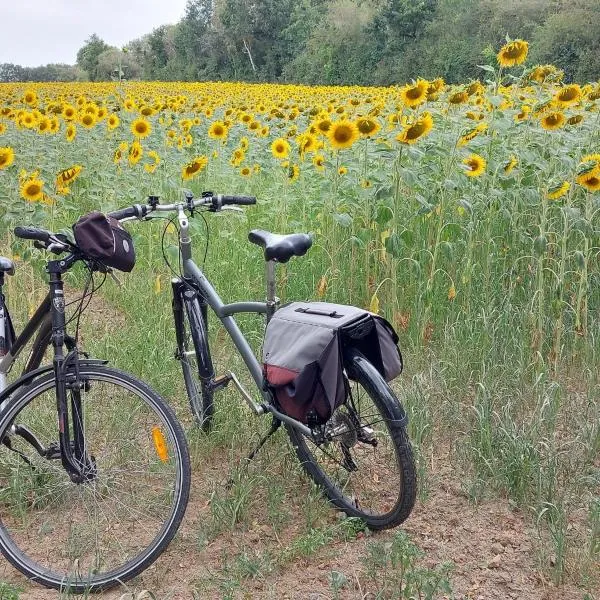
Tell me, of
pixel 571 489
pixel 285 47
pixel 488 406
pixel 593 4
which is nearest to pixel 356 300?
pixel 488 406

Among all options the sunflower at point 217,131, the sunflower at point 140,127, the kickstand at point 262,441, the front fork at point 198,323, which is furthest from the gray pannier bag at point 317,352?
the sunflower at point 217,131

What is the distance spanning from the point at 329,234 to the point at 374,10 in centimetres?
3145

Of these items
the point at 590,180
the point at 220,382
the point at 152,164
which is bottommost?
the point at 220,382

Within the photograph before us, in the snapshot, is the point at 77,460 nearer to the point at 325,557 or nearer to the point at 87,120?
the point at 325,557

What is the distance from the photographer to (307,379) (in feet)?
8.39

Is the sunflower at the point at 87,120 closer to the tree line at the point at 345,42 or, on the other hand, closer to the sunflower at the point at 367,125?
the sunflower at the point at 367,125

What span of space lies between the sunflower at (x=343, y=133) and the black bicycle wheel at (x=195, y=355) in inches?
58.9

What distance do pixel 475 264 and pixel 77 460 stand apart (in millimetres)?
2548

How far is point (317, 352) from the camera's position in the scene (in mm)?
2545

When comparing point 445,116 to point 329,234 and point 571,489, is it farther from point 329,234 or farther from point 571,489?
point 571,489

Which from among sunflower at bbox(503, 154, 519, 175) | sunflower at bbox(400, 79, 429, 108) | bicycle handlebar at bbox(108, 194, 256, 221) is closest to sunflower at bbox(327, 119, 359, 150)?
sunflower at bbox(400, 79, 429, 108)

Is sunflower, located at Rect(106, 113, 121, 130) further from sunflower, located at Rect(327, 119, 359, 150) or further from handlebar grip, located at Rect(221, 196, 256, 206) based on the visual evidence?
handlebar grip, located at Rect(221, 196, 256, 206)

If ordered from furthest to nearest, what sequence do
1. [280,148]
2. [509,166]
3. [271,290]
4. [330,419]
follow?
[280,148] → [509,166] → [271,290] → [330,419]

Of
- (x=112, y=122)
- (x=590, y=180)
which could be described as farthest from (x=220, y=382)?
(x=112, y=122)
